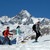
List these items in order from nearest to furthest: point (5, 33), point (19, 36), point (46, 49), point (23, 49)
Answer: point (46, 49)
point (23, 49)
point (5, 33)
point (19, 36)

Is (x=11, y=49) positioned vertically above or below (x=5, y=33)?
below

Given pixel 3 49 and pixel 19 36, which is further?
pixel 19 36

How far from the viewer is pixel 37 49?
512 inches

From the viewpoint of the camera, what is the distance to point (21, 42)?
65.3ft

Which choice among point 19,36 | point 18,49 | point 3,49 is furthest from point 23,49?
point 19,36

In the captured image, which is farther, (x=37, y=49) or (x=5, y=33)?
(x=5, y=33)

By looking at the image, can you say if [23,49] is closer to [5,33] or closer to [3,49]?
[3,49]

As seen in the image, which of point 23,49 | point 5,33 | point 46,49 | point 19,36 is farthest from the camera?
point 19,36

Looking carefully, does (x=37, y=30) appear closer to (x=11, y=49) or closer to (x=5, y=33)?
(x=5, y=33)

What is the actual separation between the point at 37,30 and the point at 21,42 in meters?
2.43

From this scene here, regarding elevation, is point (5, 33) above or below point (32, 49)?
above

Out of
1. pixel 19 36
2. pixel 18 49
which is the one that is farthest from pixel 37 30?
pixel 18 49

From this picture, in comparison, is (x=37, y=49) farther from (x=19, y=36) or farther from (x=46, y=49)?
(x=19, y=36)

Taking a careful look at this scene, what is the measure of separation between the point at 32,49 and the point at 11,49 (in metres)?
1.59
